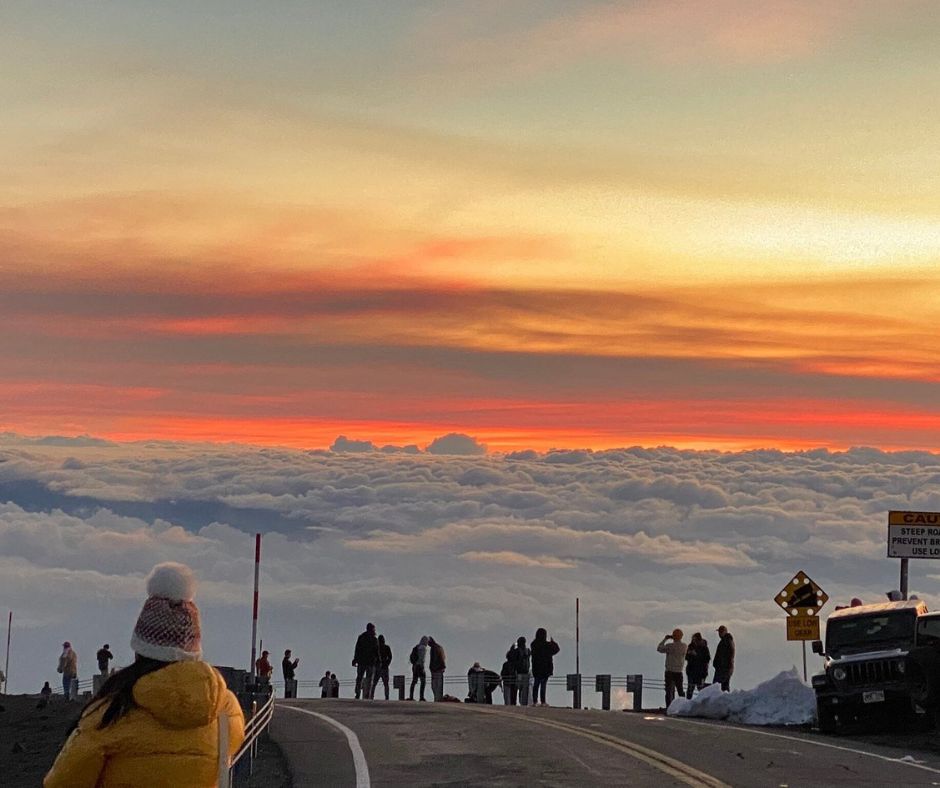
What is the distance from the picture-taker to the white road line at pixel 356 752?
17.0 meters

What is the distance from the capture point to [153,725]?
19.6ft

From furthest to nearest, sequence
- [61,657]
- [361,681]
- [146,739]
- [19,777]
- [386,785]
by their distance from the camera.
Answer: [61,657], [361,681], [19,777], [386,785], [146,739]

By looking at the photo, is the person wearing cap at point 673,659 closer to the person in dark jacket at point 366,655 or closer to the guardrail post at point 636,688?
the guardrail post at point 636,688

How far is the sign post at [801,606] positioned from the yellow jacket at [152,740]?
3418cm

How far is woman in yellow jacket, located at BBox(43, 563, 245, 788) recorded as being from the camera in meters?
5.94

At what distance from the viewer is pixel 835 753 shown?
2158cm

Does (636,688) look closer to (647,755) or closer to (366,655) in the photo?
(366,655)

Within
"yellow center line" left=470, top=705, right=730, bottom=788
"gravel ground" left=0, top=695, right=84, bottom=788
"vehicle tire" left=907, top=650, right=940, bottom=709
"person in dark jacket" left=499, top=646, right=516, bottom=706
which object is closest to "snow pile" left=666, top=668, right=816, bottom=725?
"vehicle tire" left=907, top=650, right=940, bottom=709

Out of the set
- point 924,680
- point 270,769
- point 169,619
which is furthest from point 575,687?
point 169,619

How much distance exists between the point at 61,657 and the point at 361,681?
13756mm

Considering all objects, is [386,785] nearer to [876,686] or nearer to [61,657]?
[876,686]


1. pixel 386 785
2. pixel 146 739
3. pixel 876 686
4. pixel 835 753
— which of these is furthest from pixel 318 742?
pixel 146 739

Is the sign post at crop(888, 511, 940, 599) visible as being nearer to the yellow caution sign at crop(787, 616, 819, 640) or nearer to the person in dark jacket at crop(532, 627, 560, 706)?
the yellow caution sign at crop(787, 616, 819, 640)

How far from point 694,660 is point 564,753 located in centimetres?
1811
